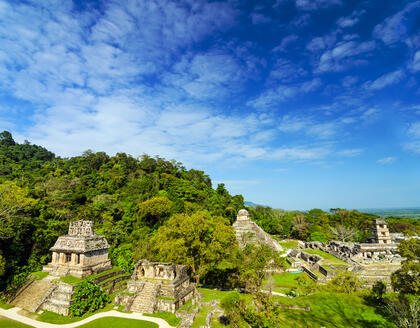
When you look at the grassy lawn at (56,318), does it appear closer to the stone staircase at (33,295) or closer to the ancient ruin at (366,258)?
the stone staircase at (33,295)

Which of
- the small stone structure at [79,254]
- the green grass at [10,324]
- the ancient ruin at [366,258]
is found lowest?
the ancient ruin at [366,258]

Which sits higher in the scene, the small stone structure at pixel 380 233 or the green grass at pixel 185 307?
the small stone structure at pixel 380 233

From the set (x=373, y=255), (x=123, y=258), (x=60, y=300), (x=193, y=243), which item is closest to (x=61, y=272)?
(x=60, y=300)

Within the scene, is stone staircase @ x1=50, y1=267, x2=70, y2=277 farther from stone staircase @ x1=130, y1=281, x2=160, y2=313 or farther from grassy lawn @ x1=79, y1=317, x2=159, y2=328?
stone staircase @ x1=130, y1=281, x2=160, y2=313

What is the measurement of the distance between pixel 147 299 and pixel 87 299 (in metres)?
4.49

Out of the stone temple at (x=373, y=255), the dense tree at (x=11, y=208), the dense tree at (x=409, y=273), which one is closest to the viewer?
the dense tree at (x=409, y=273)

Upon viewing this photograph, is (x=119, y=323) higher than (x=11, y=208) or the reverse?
the reverse

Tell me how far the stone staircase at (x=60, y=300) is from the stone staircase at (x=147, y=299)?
476 centimetres

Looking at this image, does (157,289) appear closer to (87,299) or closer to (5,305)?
(87,299)

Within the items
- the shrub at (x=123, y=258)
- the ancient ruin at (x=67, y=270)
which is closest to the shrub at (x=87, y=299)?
the ancient ruin at (x=67, y=270)

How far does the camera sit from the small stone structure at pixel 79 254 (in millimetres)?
19453

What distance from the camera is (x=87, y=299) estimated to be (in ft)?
54.0

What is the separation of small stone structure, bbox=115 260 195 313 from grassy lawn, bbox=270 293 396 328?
7.77 meters

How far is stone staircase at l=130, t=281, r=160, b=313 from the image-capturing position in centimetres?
1616
